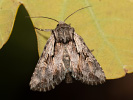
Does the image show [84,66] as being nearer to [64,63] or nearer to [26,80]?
[64,63]

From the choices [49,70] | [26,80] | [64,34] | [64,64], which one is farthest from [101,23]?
[26,80]

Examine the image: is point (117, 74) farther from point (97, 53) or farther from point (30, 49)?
point (30, 49)

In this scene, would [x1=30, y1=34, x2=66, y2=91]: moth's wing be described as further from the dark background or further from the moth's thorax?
the dark background

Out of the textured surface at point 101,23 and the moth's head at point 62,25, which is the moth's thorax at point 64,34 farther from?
the textured surface at point 101,23

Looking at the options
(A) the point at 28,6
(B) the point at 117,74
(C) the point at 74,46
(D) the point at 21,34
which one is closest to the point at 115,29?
(B) the point at 117,74

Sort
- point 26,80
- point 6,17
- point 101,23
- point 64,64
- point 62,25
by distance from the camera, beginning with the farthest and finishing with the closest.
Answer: point 26,80, point 64,64, point 62,25, point 101,23, point 6,17

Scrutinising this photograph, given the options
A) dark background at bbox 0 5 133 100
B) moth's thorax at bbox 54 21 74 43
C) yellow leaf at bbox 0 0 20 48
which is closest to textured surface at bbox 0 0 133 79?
yellow leaf at bbox 0 0 20 48

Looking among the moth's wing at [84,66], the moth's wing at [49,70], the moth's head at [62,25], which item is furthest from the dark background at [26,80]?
the moth's wing at [84,66]
